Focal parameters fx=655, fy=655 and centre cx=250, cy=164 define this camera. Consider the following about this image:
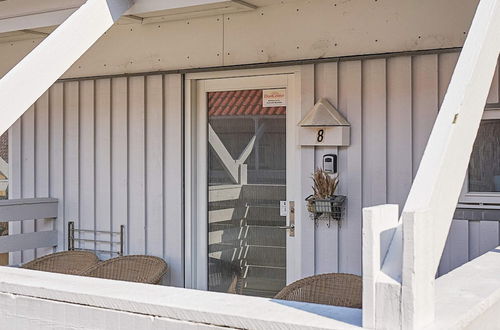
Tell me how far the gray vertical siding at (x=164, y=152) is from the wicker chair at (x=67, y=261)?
0.93 feet

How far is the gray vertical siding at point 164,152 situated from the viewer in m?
4.14

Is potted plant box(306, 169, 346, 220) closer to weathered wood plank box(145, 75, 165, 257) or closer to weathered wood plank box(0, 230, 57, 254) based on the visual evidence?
weathered wood plank box(145, 75, 165, 257)

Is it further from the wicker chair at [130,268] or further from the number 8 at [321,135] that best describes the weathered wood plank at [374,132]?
the wicker chair at [130,268]

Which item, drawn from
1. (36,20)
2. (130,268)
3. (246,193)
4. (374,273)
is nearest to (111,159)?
(130,268)

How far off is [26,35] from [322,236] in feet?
10.2

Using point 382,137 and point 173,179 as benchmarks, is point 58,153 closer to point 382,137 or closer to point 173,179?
point 173,179

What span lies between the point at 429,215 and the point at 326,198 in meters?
3.06

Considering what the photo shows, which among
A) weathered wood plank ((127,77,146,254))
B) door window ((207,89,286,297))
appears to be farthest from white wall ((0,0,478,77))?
door window ((207,89,286,297))

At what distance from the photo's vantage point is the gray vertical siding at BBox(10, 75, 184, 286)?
505cm

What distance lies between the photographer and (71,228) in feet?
18.1

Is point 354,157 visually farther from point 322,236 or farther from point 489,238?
point 489,238

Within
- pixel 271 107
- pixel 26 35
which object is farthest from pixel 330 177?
pixel 26 35

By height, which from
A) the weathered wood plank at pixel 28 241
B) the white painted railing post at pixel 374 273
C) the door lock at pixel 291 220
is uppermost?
the white painted railing post at pixel 374 273

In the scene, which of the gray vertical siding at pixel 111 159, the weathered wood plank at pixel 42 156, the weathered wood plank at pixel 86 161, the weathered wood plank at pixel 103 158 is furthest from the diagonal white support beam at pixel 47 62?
the weathered wood plank at pixel 42 156
